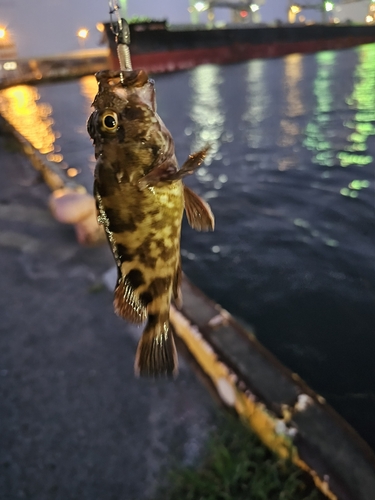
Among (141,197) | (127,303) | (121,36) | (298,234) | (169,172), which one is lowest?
(298,234)

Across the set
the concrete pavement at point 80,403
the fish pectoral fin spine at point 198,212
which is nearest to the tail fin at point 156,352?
the fish pectoral fin spine at point 198,212

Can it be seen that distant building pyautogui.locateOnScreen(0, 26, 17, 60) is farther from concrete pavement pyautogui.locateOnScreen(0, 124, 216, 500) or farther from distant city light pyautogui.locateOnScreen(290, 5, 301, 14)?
concrete pavement pyautogui.locateOnScreen(0, 124, 216, 500)

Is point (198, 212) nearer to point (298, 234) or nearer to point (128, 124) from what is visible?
point (128, 124)

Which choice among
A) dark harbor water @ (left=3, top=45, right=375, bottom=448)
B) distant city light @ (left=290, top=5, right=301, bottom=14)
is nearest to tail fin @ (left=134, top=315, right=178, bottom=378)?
dark harbor water @ (left=3, top=45, right=375, bottom=448)

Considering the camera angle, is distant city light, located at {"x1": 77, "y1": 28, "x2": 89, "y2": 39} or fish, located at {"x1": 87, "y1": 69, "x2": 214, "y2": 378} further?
distant city light, located at {"x1": 77, "y1": 28, "x2": 89, "y2": 39}

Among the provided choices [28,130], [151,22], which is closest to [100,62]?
[151,22]

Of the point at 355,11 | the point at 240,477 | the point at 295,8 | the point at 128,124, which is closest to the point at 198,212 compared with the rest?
the point at 128,124

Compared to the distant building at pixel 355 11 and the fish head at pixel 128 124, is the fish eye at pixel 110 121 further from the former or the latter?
the distant building at pixel 355 11
